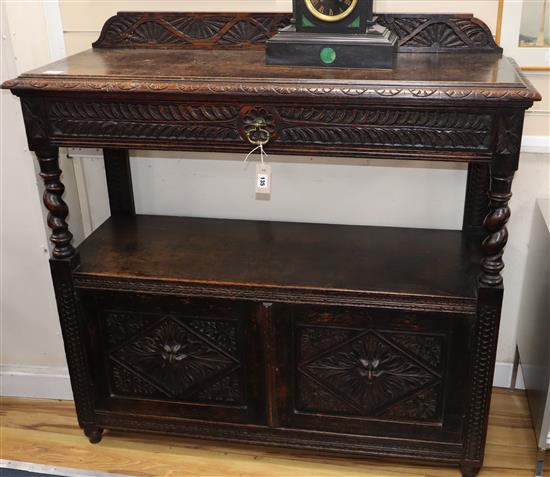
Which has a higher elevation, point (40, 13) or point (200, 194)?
point (40, 13)

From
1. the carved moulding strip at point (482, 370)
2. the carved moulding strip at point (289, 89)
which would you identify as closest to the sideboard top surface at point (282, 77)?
Answer: the carved moulding strip at point (289, 89)

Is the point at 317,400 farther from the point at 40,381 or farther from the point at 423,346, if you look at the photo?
the point at 40,381

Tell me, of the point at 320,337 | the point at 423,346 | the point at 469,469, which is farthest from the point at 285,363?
the point at 469,469

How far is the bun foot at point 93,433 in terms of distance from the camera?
237 cm

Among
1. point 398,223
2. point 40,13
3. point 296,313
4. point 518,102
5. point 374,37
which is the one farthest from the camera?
point 398,223

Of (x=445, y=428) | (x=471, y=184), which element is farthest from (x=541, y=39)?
(x=445, y=428)

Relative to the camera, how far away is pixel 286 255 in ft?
7.15

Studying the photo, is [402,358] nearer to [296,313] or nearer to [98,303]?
[296,313]

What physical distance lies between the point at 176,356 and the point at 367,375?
0.57 metres

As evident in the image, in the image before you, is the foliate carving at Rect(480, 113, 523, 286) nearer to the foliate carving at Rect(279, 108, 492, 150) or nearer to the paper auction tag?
the foliate carving at Rect(279, 108, 492, 150)

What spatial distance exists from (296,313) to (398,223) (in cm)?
54

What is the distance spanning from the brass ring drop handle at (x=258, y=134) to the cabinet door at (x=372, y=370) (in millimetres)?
486

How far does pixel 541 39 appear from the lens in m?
2.08

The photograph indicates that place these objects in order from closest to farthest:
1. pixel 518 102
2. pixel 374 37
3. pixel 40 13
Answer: pixel 518 102, pixel 374 37, pixel 40 13
